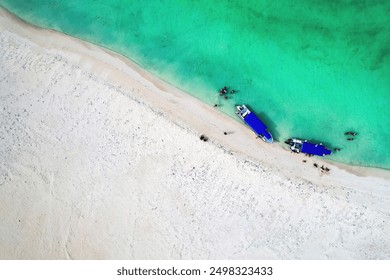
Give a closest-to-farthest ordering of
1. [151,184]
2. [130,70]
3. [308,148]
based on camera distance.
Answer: [151,184] → [308,148] → [130,70]

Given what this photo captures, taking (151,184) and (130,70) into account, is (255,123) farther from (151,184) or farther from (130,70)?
(130,70)

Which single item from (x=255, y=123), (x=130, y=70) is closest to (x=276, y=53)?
(x=255, y=123)

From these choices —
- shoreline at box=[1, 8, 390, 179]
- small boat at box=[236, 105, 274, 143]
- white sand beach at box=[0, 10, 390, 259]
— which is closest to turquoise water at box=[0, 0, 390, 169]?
shoreline at box=[1, 8, 390, 179]

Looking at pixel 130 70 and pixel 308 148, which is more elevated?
pixel 130 70

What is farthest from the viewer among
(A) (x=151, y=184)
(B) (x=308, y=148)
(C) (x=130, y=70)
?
(C) (x=130, y=70)

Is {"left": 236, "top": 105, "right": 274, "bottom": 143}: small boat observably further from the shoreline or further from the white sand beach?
the shoreline

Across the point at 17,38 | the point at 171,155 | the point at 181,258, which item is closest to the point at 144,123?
the point at 171,155

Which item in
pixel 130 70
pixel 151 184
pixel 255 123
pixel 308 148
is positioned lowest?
pixel 151 184
